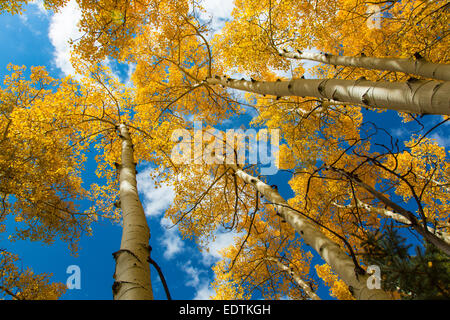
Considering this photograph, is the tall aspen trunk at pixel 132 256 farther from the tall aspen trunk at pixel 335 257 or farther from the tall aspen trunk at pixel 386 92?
the tall aspen trunk at pixel 386 92

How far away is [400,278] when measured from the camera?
158 cm

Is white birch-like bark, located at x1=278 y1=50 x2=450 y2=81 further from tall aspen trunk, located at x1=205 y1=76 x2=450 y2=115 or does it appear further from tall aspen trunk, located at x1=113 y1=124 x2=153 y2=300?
tall aspen trunk, located at x1=113 y1=124 x2=153 y2=300

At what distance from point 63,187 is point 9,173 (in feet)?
9.39

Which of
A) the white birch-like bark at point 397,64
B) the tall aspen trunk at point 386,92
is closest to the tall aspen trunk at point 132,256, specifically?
the tall aspen trunk at point 386,92

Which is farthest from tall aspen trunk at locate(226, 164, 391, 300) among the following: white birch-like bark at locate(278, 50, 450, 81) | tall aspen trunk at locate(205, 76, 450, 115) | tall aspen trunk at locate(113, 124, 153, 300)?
white birch-like bark at locate(278, 50, 450, 81)

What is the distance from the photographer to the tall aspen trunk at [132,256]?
1.54 metres

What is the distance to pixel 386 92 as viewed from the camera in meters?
1.96

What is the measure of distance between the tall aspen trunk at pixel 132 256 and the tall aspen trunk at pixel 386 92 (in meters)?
2.57

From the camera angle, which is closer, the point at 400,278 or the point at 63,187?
the point at 400,278

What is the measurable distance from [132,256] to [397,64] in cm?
437

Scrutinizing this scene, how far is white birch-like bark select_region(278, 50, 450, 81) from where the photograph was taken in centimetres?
234
